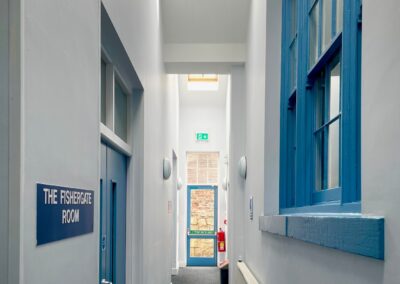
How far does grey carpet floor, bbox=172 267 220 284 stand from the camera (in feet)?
33.7

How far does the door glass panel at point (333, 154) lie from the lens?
8.25 ft

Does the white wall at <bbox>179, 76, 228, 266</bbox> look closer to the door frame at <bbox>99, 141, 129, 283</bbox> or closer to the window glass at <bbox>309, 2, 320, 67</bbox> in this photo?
the door frame at <bbox>99, 141, 129, 283</bbox>

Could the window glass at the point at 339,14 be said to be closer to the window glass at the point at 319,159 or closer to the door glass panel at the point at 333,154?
the door glass panel at the point at 333,154

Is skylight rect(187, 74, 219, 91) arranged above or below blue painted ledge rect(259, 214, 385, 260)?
above

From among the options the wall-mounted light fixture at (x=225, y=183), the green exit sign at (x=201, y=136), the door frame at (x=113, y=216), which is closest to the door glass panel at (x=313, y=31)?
the door frame at (x=113, y=216)

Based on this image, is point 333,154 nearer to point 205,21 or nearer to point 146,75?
point 146,75

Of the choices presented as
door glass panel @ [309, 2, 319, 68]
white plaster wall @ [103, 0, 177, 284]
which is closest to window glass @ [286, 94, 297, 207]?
door glass panel @ [309, 2, 319, 68]

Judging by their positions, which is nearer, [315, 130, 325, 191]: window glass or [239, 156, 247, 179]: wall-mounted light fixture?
[315, 130, 325, 191]: window glass

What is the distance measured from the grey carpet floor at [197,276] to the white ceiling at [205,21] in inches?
216

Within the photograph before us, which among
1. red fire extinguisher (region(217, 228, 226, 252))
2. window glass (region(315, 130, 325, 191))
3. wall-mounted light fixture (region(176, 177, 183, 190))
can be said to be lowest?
red fire extinguisher (region(217, 228, 226, 252))

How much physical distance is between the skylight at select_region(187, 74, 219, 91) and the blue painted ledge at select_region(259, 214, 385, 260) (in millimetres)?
9104

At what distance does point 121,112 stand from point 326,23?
69.7 inches

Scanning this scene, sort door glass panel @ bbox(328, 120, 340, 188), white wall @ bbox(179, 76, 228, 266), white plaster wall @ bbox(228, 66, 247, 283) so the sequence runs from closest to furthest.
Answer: door glass panel @ bbox(328, 120, 340, 188)
white plaster wall @ bbox(228, 66, 247, 283)
white wall @ bbox(179, 76, 228, 266)
